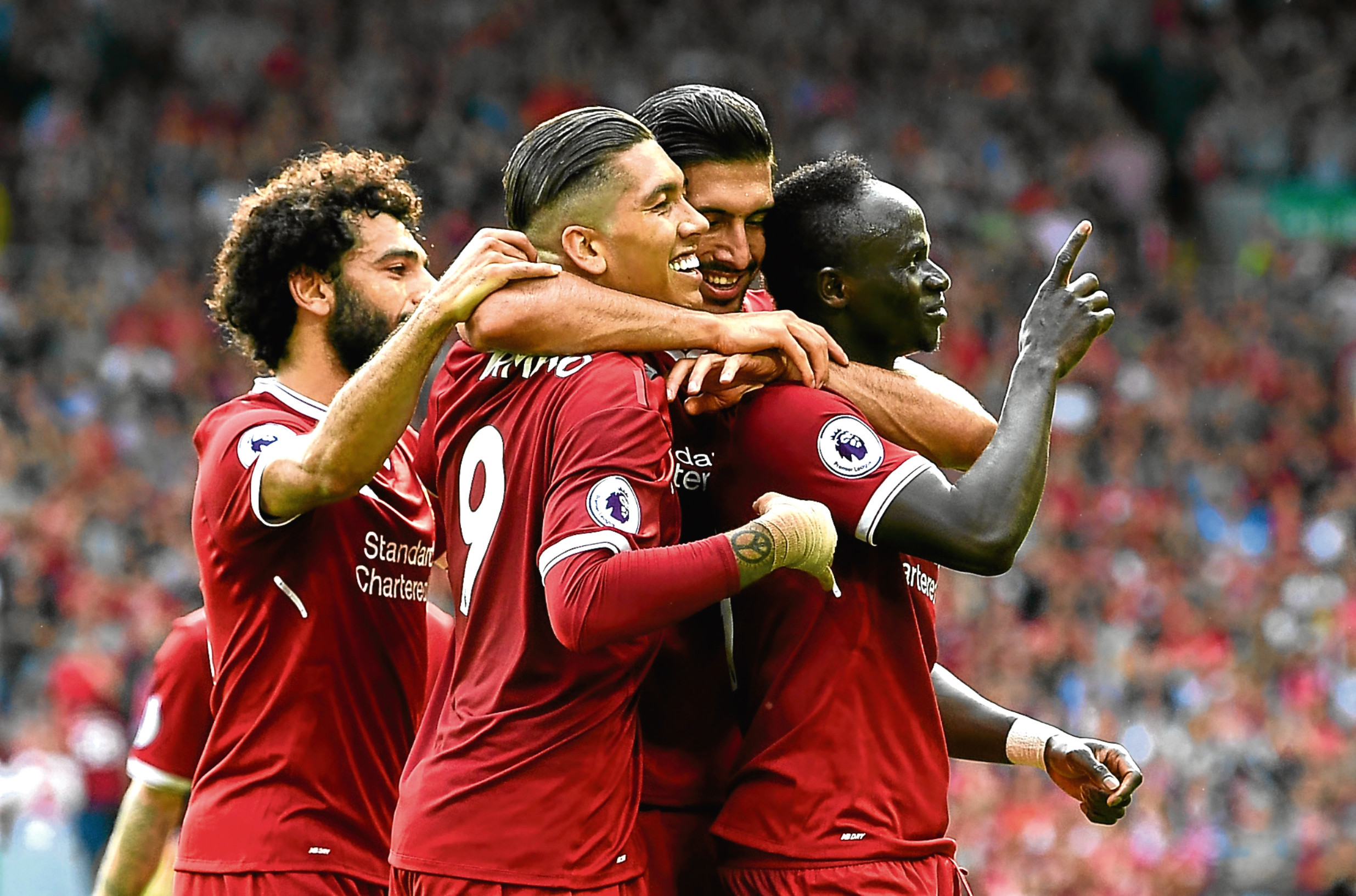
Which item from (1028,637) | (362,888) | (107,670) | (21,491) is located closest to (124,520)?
(21,491)

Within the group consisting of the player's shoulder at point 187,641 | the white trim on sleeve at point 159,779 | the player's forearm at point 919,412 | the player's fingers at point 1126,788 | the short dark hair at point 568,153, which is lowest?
the player's fingers at point 1126,788

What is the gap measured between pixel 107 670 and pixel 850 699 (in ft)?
29.7

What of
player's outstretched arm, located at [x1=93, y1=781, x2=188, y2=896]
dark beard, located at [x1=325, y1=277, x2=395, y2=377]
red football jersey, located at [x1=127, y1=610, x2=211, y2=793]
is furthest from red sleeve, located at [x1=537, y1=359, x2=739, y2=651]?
player's outstretched arm, located at [x1=93, y1=781, x2=188, y2=896]

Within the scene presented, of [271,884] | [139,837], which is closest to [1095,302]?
[271,884]

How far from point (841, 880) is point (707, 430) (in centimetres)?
97

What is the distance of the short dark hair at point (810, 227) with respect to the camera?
13.0 feet

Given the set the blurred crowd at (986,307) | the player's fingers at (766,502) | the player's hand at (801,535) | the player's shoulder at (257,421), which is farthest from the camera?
the blurred crowd at (986,307)

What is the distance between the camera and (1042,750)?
A: 13.9 ft

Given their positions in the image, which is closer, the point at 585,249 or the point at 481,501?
the point at 481,501

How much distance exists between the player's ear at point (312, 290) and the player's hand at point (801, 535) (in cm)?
173

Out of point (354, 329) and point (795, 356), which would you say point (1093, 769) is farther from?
point (354, 329)

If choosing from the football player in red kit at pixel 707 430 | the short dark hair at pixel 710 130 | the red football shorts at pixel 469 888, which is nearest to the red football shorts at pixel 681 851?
the football player in red kit at pixel 707 430

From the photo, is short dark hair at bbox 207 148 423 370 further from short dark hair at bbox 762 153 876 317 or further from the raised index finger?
the raised index finger

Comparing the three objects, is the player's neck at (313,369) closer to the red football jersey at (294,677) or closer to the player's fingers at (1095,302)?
the red football jersey at (294,677)
